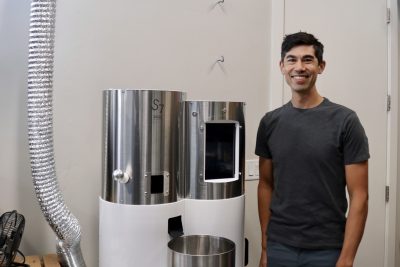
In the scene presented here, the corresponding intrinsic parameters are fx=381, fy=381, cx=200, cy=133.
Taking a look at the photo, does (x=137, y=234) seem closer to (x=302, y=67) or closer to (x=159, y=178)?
(x=159, y=178)

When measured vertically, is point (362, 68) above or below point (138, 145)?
above

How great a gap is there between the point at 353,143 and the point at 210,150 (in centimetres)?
49

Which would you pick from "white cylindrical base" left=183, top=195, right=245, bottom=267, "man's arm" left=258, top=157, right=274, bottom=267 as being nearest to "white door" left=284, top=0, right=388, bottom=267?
"man's arm" left=258, top=157, right=274, bottom=267

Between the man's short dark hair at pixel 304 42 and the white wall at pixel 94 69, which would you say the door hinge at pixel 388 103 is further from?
the man's short dark hair at pixel 304 42

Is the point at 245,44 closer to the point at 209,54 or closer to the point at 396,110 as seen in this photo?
the point at 209,54

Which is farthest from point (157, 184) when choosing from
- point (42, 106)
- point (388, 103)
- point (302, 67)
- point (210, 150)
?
point (388, 103)

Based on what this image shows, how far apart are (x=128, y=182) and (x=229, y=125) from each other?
0.43 metres

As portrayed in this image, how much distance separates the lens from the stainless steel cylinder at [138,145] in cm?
A: 119

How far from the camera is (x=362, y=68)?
2205 millimetres

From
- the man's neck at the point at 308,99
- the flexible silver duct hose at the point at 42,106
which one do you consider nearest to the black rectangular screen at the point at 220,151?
A: the man's neck at the point at 308,99

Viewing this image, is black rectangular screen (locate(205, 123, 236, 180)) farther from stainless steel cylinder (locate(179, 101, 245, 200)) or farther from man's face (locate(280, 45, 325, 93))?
man's face (locate(280, 45, 325, 93))

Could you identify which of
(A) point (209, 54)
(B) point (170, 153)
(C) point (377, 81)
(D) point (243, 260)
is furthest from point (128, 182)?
(C) point (377, 81)

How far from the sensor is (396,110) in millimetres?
2289

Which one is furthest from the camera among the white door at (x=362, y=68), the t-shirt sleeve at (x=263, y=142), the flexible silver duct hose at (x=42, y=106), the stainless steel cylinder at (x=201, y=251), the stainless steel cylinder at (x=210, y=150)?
the white door at (x=362, y=68)
